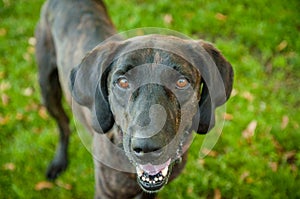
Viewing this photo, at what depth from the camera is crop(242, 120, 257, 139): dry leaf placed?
16.3 ft

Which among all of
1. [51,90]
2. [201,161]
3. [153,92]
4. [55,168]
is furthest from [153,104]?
[55,168]

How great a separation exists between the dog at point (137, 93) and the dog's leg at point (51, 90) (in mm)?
206

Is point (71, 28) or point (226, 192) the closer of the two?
point (71, 28)

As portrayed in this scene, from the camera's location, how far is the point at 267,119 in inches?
202

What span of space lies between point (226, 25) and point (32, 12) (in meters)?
2.85

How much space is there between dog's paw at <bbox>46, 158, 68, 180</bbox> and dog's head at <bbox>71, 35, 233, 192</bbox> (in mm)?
1581

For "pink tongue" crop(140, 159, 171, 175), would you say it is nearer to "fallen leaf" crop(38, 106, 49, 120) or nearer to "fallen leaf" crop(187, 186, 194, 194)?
"fallen leaf" crop(187, 186, 194, 194)

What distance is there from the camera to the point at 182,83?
2.85m

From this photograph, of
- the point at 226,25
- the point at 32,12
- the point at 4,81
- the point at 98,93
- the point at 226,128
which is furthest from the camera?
the point at 32,12

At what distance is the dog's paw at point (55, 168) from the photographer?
4683mm

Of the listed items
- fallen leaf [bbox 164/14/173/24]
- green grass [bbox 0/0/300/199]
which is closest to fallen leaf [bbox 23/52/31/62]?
green grass [bbox 0/0/300/199]

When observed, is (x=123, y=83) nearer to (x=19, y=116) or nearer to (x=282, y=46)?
(x=19, y=116)

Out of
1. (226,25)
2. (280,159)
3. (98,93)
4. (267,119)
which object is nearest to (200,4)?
(226,25)

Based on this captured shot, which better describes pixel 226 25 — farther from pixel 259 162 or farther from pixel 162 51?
pixel 162 51
